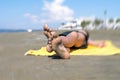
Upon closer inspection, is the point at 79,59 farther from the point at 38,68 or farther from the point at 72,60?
the point at 38,68

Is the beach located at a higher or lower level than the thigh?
lower

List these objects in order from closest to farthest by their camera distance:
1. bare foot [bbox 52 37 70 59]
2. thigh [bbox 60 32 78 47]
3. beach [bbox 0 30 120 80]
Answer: beach [bbox 0 30 120 80], bare foot [bbox 52 37 70 59], thigh [bbox 60 32 78 47]

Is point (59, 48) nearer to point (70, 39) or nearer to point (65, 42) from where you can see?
point (65, 42)

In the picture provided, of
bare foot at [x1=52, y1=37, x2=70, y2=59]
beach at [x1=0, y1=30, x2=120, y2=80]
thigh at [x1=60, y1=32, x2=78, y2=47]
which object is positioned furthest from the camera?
thigh at [x1=60, y1=32, x2=78, y2=47]

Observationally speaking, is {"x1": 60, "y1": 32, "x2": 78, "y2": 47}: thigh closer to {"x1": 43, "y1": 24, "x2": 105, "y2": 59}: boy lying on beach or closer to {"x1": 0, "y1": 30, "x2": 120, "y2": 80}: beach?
{"x1": 43, "y1": 24, "x2": 105, "y2": 59}: boy lying on beach

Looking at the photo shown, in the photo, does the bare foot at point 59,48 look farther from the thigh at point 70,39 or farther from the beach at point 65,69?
the thigh at point 70,39

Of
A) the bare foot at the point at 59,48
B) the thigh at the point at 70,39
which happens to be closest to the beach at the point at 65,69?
the bare foot at the point at 59,48

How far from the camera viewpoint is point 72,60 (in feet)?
20.4

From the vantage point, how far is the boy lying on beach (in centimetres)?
634

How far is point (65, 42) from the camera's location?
703 centimetres

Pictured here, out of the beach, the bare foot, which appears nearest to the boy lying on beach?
the bare foot

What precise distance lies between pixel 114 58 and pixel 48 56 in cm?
145

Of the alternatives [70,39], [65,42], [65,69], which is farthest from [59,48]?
[65,69]

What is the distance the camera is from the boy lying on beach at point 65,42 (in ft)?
20.8
